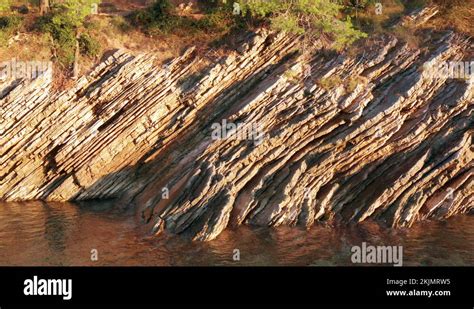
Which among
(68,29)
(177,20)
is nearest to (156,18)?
(177,20)

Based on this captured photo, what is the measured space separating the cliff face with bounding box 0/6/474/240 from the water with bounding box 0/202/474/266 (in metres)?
0.88

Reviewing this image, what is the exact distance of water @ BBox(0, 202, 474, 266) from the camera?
1670 centimetres

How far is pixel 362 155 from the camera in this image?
70.1 ft

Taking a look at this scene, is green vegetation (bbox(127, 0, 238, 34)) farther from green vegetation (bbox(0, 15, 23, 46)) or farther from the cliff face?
green vegetation (bbox(0, 15, 23, 46))

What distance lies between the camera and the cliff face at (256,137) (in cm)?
2019

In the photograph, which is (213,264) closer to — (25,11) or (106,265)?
(106,265)

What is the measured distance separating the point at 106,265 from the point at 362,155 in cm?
1216

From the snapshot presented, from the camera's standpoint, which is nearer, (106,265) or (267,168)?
(106,265)

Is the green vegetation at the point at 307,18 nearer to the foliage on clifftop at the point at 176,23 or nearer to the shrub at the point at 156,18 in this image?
the foliage on clifftop at the point at 176,23

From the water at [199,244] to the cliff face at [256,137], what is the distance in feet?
2.88

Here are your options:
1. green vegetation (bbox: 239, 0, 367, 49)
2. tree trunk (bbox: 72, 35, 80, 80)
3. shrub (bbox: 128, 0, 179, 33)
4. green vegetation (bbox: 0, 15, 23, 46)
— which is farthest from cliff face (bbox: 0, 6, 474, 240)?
green vegetation (bbox: 0, 15, 23, 46)

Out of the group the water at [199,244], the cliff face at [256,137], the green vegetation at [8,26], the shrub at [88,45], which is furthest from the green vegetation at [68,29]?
the water at [199,244]
